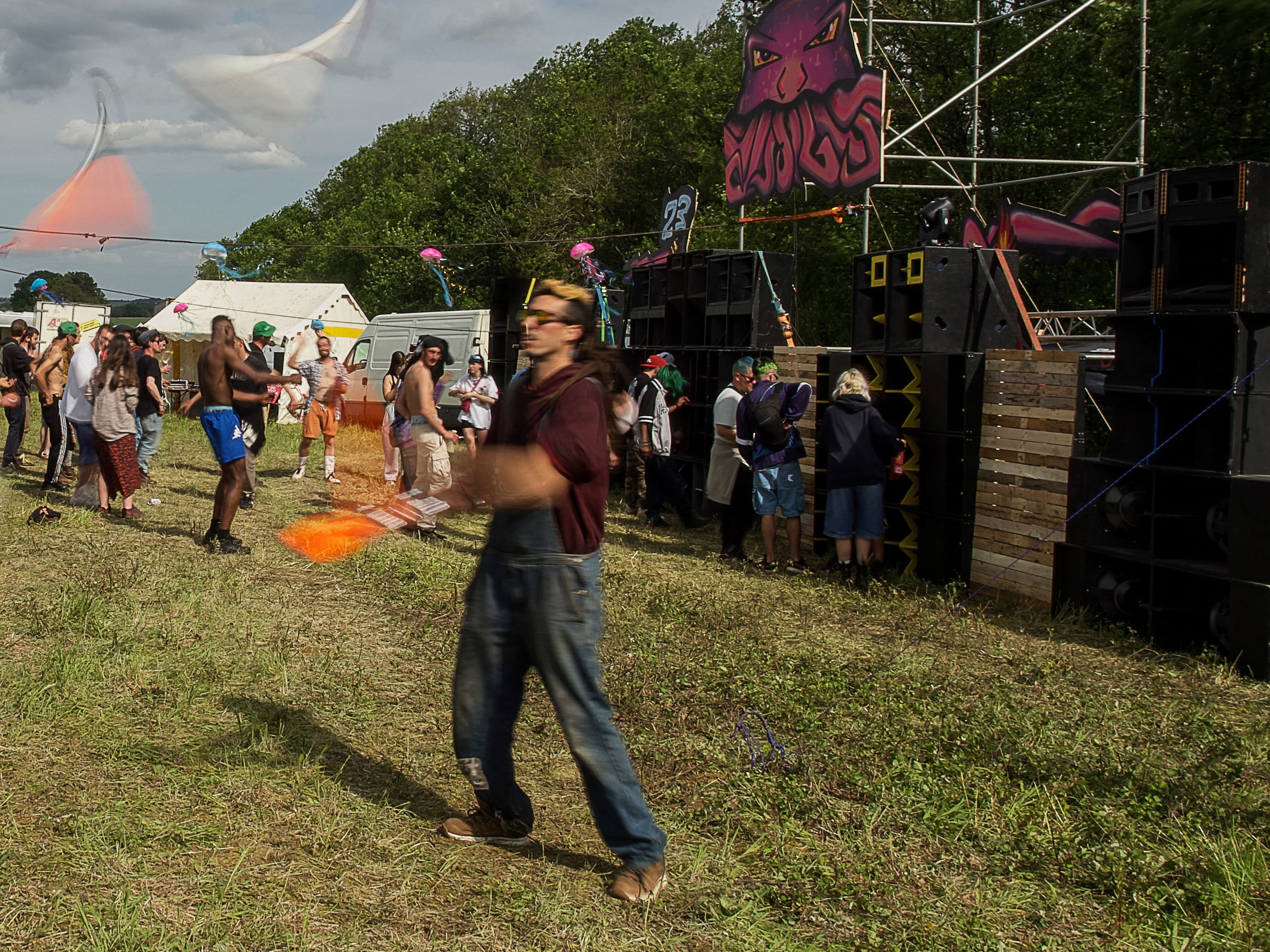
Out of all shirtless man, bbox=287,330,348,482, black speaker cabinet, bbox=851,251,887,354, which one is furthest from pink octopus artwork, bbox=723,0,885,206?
shirtless man, bbox=287,330,348,482

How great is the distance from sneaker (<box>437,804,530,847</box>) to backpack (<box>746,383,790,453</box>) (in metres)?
6.24

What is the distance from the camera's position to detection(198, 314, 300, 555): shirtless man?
9.62 meters

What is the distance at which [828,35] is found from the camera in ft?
52.3

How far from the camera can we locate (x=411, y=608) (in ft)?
26.7

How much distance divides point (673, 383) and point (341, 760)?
8842mm

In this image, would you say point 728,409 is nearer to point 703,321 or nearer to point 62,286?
point 703,321

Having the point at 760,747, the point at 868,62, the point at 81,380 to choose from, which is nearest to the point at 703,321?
the point at 868,62

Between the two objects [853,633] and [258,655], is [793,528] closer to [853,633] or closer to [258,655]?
[853,633]

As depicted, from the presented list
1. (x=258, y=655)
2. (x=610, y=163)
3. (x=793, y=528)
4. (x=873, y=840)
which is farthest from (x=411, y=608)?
(x=610, y=163)

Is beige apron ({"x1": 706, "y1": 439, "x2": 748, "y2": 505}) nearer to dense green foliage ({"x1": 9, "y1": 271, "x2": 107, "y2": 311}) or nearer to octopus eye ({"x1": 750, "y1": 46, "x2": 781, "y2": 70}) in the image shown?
dense green foliage ({"x1": 9, "y1": 271, "x2": 107, "y2": 311})

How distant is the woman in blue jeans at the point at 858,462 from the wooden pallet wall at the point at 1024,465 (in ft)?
2.54

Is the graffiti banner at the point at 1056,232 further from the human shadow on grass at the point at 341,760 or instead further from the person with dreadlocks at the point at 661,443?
the human shadow on grass at the point at 341,760

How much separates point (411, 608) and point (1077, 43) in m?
24.2

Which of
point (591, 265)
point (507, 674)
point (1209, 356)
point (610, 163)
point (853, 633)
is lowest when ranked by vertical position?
point (853, 633)
